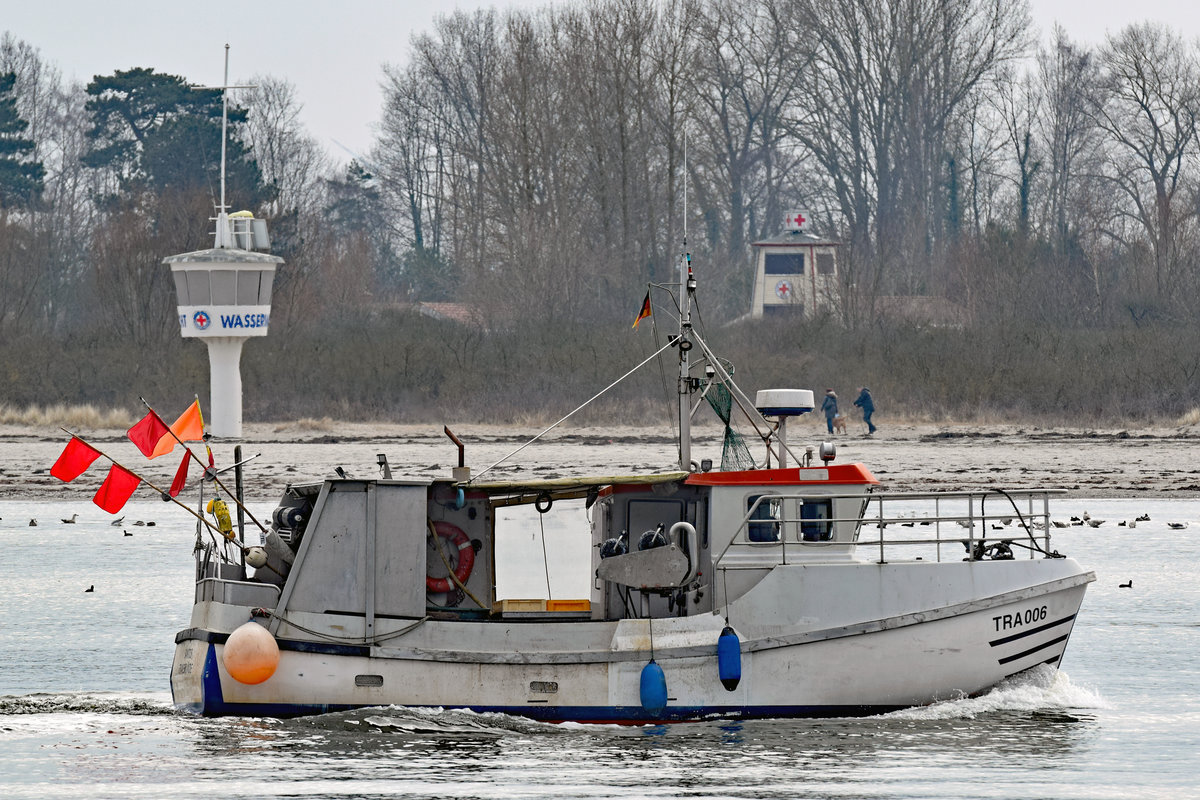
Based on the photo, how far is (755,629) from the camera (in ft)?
53.9

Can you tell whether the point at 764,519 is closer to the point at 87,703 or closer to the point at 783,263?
the point at 87,703

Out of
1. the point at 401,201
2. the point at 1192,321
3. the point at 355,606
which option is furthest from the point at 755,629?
the point at 401,201

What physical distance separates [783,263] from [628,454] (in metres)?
33.0

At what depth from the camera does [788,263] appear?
7419cm

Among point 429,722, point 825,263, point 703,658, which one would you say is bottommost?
point 429,722

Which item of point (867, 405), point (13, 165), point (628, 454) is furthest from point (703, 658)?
point (13, 165)

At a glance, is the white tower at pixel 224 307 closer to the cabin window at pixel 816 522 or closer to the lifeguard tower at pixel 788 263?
the lifeguard tower at pixel 788 263

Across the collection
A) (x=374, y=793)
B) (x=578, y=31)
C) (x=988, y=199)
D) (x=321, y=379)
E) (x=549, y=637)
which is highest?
(x=578, y=31)

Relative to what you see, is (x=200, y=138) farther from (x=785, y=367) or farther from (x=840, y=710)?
(x=840, y=710)

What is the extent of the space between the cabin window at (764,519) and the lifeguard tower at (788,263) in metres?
54.6

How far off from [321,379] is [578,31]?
19.4m

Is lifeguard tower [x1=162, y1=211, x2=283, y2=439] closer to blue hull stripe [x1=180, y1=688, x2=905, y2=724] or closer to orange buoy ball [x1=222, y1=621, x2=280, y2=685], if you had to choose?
orange buoy ball [x1=222, y1=621, x2=280, y2=685]

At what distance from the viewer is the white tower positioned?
4956 centimetres

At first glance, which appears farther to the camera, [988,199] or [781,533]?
[988,199]
